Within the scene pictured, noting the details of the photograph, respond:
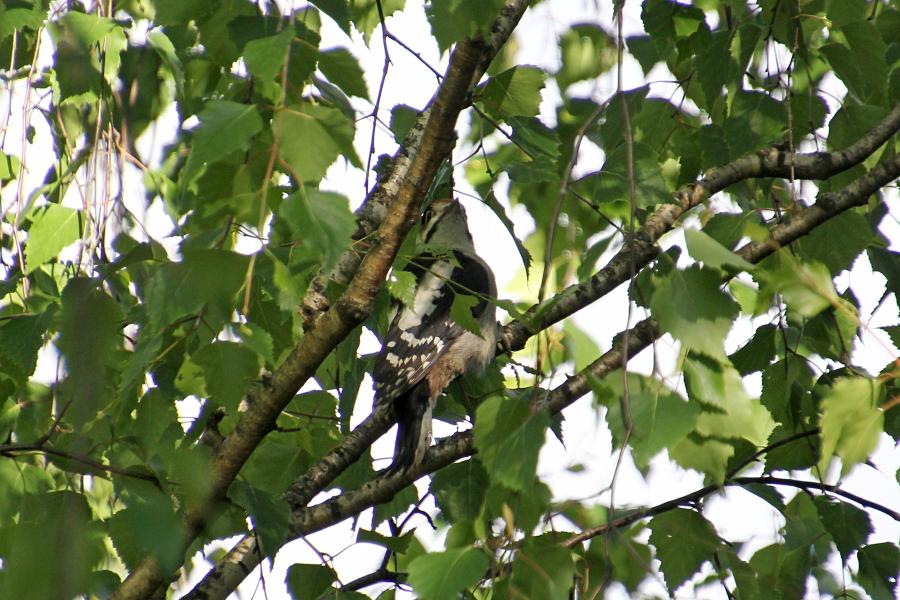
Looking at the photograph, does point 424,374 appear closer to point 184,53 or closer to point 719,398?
point 184,53

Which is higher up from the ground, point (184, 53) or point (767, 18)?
point (184, 53)

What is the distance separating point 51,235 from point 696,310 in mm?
1530

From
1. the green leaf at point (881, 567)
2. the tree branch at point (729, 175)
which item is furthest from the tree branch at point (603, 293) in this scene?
the green leaf at point (881, 567)

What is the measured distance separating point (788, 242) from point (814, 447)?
438 mm

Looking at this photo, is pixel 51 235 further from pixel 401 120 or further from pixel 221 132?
pixel 221 132

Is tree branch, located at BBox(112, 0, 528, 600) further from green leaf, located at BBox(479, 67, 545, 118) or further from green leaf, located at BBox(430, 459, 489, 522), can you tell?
green leaf, located at BBox(430, 459, 489, 522)

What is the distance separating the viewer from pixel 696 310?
111 centimetres

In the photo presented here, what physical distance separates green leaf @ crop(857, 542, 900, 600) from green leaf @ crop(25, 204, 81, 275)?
1.80 m

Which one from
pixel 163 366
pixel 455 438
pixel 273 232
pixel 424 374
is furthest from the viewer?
pixel 424 374

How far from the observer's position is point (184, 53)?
2.36 metres

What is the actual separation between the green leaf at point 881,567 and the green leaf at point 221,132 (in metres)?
1.52

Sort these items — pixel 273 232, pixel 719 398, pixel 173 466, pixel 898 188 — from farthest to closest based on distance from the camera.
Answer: pixel 898 188
pixel 273 232
pixel 173 466
pixel 719 398

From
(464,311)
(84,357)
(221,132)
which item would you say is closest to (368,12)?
(464,311)

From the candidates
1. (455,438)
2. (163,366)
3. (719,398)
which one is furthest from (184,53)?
(719,398)
